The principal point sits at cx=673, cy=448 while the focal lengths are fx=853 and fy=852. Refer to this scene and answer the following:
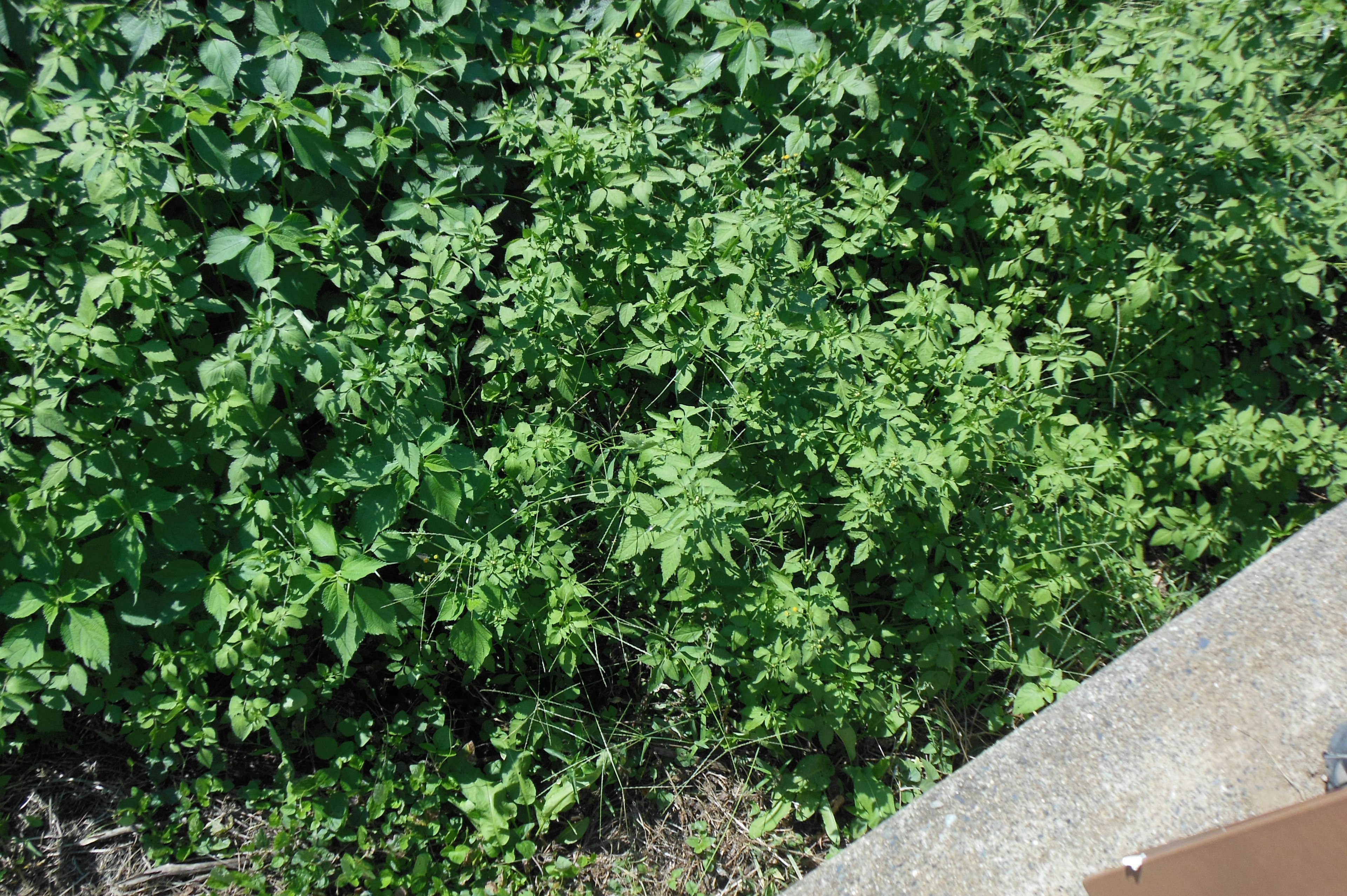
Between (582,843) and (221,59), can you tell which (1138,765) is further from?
(221,59)

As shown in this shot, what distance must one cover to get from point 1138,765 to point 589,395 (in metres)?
1.78

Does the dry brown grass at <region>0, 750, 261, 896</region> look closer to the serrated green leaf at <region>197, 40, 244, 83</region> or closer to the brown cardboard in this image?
the serrated green leaf at <region>197, 40, 244, 83</region>

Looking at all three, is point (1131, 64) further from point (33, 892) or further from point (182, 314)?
point (33, 892)

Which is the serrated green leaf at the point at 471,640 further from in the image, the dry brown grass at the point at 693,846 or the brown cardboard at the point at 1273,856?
the brown cardboard at the point at 1273,856

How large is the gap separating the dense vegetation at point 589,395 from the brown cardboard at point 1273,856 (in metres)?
0.95

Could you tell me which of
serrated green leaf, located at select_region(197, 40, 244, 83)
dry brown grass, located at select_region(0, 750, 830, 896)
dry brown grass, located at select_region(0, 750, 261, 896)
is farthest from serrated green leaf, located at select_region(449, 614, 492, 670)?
serrated green leaf, located at select_region(197, 40, 244, 83)

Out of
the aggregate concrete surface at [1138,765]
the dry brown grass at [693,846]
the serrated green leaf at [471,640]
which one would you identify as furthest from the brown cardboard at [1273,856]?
the serrated green leaf at [471,640]

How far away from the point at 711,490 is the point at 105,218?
170cm

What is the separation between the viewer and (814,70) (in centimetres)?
259

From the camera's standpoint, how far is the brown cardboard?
136cm

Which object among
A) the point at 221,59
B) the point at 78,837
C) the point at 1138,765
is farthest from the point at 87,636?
the point at 1138,765

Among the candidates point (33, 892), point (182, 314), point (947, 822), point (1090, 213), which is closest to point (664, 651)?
point (947, 822)

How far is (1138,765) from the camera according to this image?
1.85 meters

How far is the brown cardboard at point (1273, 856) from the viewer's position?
4.45 ft
